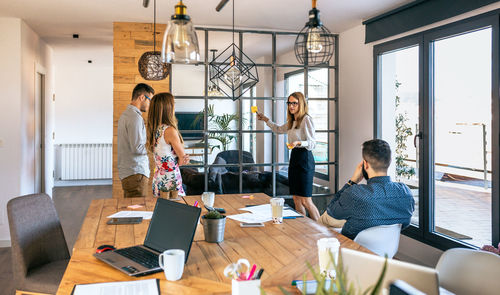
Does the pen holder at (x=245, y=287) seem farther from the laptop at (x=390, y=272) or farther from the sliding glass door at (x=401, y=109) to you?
the sliding glass door at (x=401, y=109)

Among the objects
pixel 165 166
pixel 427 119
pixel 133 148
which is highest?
pixel 427 119

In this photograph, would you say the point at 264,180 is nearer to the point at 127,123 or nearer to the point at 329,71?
the point at 329,71

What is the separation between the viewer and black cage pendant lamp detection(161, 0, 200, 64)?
1708 mm

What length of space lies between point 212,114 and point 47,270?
9.42 feet

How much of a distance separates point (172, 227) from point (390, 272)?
0.90 meters

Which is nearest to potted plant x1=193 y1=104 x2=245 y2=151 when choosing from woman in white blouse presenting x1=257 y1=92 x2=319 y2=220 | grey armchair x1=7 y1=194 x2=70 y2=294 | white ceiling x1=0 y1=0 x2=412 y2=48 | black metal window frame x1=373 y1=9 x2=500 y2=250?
woman in white blouse presenting x1=257 y1=92 x2=319 y2=220

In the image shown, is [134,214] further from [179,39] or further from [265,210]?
[179,39]

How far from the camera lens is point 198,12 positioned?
4.48 metres

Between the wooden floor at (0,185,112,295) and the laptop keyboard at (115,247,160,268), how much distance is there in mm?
2146

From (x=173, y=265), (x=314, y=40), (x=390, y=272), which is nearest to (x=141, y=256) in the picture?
(x=173, y=265)

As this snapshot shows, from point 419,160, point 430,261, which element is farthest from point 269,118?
point 430,261

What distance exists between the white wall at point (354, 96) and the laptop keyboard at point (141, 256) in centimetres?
326

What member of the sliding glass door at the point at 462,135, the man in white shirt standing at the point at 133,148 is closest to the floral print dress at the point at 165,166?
the man in white shirt standing at the point at 133,148

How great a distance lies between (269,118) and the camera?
202 inches
